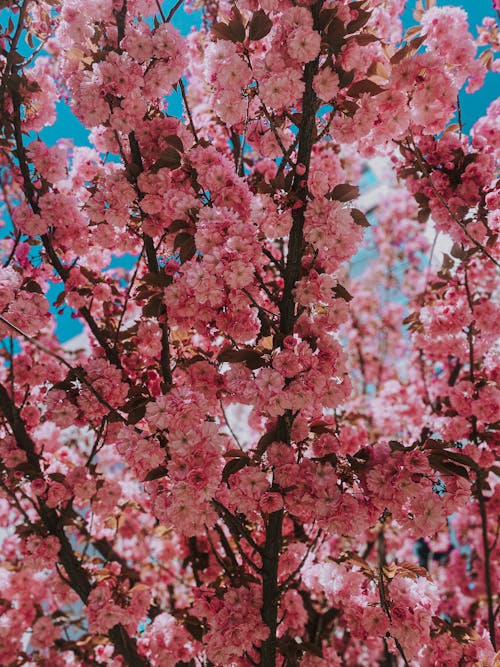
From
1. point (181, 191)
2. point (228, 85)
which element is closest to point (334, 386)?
point (181, 191)

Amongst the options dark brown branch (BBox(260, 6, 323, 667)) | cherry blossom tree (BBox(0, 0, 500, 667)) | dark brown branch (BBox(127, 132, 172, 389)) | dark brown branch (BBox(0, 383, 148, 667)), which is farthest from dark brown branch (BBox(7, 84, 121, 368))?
dark brown branch (BBox(260, 6, 323, 667))

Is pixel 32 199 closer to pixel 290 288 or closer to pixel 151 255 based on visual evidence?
pixel 151 255

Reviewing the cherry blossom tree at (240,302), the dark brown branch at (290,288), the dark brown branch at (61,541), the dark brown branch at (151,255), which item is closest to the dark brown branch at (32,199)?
the cherry blossom tree at (240,302)

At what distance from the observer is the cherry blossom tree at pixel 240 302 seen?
1.83 meters

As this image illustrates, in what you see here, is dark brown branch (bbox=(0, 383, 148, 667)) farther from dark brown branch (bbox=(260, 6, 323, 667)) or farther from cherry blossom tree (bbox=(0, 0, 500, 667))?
dark brown branch (bbox=(260, 6, 323, 667))

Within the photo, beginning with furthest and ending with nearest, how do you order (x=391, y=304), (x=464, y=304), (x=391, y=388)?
(x=391, y=304) → (x=391, y=388) → (x=464, y=304)

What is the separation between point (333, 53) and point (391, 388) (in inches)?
136

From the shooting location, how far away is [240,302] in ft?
6.09

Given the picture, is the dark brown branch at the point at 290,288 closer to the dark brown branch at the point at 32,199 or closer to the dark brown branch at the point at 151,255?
the dark brown branch at the point at 151,255

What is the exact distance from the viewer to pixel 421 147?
2674 mm

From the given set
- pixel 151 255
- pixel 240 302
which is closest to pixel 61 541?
pixel 151 255

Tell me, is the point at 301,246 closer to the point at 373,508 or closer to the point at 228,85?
the point at 228,85

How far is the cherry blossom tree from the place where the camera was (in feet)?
6.01

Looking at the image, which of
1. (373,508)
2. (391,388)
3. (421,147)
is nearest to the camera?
(373,508)
